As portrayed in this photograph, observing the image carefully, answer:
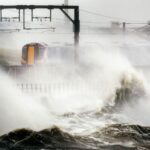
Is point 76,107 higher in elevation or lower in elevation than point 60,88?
lower

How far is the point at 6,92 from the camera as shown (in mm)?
16062

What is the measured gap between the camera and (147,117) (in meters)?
15.0

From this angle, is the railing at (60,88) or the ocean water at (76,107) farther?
the railing at (60,88)

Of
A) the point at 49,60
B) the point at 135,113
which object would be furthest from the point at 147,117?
the point at 49,60

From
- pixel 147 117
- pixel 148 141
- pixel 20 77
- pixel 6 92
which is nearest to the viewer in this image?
pixel 148 141

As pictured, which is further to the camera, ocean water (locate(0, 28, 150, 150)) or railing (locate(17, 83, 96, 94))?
railing (locate(17, 83, 96, 94))

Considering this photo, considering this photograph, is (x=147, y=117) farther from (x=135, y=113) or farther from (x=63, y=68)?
(x=63, y=68)

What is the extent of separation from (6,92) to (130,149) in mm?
7337

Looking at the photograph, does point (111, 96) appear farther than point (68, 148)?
Yes

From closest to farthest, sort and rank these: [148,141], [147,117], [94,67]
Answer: [148,141] → [147,117] → [94,67]

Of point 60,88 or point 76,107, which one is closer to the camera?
point 76,107

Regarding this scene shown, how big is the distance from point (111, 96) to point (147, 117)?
151 inches

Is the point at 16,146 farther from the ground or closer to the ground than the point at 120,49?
closer to the ground

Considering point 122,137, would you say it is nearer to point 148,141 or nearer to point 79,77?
point 148,141
